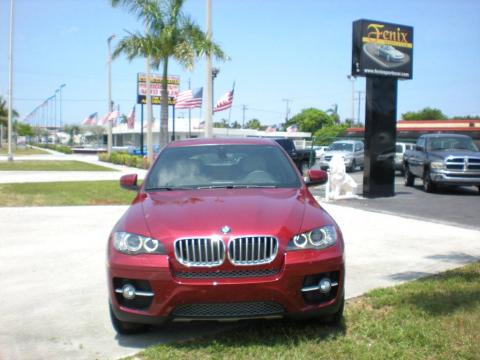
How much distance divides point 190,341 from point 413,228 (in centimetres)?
646

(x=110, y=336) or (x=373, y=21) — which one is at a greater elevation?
(x=373, y=21)

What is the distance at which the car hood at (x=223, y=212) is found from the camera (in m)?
3.92

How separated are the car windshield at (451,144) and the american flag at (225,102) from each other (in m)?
11.2

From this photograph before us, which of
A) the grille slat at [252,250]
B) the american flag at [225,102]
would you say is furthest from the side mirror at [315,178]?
the american flag at [225,102]

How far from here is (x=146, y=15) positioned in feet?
67.5

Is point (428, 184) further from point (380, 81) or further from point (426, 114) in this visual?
point (426, 114)

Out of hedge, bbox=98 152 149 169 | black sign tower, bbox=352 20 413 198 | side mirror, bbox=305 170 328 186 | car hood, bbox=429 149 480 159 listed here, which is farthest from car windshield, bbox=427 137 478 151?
hedge, bbox=98 152 149 169

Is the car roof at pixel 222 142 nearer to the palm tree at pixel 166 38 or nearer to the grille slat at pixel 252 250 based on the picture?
the grille slat at pixel 252 250

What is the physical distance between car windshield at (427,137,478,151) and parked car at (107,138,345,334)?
1400cm

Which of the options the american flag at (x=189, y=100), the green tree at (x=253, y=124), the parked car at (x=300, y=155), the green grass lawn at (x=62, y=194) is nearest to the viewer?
the green grass lawn at (x=62, y=194)

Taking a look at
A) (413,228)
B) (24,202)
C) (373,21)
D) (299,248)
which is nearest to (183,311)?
(299,248)

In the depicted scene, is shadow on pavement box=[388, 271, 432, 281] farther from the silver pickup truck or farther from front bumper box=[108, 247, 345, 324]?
the silver pickup truck

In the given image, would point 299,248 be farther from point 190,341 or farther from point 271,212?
point 190,341

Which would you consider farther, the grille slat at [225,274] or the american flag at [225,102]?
the american flag at [225,102]
